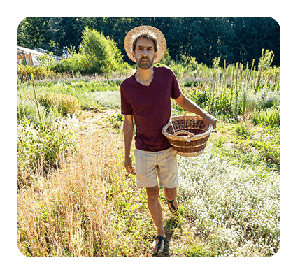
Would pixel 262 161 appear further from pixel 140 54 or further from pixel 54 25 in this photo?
pixel 54 25

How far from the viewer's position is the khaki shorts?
7.78 ft

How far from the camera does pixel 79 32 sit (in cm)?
3825

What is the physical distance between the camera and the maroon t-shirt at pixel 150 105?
7.34ft

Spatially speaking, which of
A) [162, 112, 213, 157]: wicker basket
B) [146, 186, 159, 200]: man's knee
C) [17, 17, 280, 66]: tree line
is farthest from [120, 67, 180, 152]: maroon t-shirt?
[17, 17, 280, 66]: tree line

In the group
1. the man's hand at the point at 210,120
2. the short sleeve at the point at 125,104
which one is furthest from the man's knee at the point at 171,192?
the short sleeve at the point at 125,104

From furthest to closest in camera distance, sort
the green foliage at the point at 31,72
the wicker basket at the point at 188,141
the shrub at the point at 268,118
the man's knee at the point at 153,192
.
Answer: the green foliage at the point at 31,72
the shrub at the point at 268,118
the man's knee at the point at 153,192
the wicker basket at the point at 188,141

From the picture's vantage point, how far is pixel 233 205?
3.04 meters

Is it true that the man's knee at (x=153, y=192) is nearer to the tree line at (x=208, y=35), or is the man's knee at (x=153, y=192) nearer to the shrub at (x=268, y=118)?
the shrub at (x=268, y=118)

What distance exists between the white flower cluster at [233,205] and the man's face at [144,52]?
1.71 meters

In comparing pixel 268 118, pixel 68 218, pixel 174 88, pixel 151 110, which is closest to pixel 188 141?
pixel 151 110

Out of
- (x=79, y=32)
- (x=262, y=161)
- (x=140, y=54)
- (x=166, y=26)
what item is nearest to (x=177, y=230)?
(x=140, y=54)

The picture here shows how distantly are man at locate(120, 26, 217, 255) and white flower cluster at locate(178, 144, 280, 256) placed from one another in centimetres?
61

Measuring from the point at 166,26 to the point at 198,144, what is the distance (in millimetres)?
35020

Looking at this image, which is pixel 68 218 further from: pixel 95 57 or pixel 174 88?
pixel 95 57
